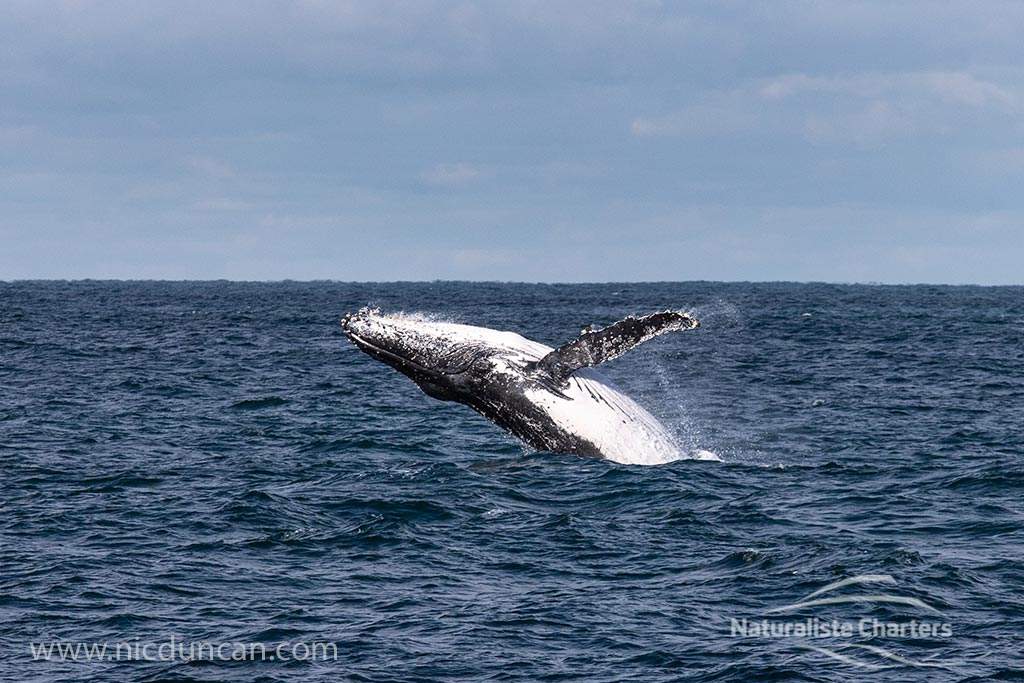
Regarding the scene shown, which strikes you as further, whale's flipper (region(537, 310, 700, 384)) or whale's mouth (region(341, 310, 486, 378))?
whale's mouth (region(341, 310, 486, 378))

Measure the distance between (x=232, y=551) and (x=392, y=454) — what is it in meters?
9.21

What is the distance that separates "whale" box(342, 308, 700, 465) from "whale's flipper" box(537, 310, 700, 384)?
0.04 metres

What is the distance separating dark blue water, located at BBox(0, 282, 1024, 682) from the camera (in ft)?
50.6

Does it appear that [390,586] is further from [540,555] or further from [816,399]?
[816,399]

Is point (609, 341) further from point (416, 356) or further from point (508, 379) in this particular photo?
point (416, 356)

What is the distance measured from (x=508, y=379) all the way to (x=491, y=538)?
397 centimetres

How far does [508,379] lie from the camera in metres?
23.6

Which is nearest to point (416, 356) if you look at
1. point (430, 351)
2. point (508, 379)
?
point (430, 351)

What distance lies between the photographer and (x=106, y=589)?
18.2 m

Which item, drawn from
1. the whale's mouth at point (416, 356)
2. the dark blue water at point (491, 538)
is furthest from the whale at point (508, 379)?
the dark blue water at point (491, 538)

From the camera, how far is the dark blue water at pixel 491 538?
15.4 metres

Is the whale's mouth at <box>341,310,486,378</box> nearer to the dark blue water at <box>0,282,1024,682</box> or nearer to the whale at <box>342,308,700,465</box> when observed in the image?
the whale at <box>342,308,700,465</box>

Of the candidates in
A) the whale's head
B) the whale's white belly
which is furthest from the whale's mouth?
the whale's white belly

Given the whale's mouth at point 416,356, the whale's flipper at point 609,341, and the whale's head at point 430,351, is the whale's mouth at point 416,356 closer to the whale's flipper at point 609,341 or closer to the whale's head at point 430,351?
the whale's head at point 430,351
